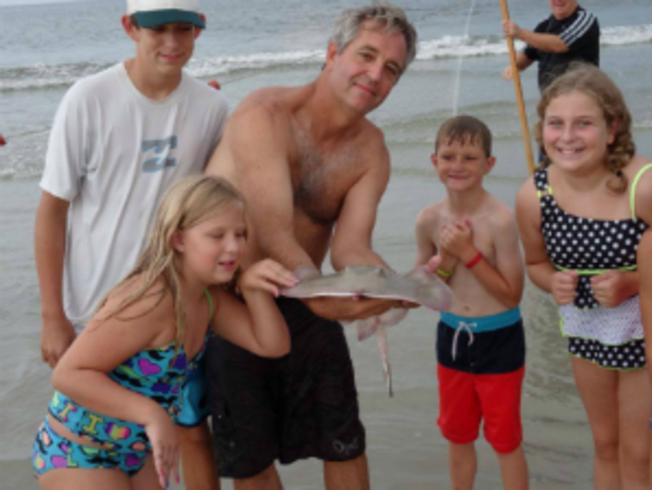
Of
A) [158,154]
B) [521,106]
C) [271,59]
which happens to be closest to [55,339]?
[158,154]

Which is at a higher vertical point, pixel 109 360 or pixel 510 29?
pixel 510 29

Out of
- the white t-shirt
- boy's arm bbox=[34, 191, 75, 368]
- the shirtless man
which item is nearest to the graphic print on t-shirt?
the white t-shirt

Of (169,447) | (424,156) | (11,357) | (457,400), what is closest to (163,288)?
(169,447)

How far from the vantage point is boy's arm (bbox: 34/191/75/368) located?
2930 millimetres

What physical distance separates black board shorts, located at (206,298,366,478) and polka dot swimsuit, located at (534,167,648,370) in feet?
2.99

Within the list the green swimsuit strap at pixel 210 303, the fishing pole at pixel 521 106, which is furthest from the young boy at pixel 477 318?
the fishing pole at pixel 521 106

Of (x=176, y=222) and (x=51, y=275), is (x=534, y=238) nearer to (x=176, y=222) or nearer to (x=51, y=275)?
(x=176, y=222)

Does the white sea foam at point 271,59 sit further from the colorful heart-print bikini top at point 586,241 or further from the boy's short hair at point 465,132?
the colorful heart-print bikini top at point 586,241

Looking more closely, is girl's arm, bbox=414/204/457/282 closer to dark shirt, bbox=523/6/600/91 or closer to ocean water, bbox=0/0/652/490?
ocean water, bbox=0/0/652/490

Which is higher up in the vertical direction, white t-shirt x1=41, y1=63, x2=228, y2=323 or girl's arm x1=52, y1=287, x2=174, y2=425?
white t-shirt x1=41, y1=63, x2=228, y2=323

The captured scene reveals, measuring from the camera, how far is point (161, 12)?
9.33 ft

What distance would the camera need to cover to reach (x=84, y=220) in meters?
3.00

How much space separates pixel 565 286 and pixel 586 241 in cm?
19

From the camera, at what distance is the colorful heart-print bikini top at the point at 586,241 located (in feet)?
9.21
